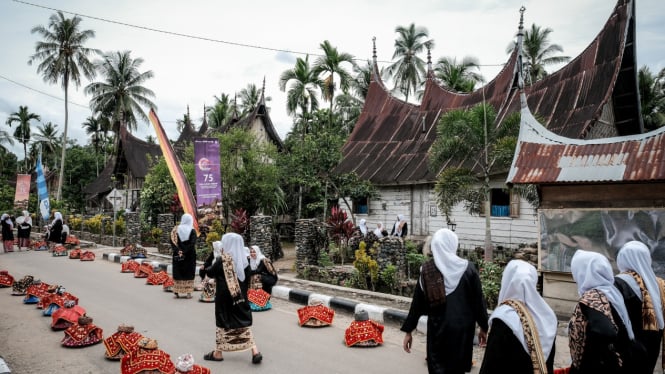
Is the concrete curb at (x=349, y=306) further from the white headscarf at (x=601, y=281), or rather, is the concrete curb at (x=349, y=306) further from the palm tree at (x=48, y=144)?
the palm tree at (x=48, y=144)

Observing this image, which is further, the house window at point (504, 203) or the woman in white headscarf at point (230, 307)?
the house window at point (504, 203)

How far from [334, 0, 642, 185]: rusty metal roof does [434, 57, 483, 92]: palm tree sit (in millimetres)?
12312

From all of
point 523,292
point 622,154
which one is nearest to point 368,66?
point 622,154

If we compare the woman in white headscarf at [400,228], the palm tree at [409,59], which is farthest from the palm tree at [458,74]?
the woman in white headscarf at [400,228]

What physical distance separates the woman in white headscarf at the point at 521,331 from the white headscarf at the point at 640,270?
46.7 inches

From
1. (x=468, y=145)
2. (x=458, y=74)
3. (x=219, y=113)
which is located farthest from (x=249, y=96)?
(x=468, y=145)

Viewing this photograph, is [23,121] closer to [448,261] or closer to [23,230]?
[23,230]

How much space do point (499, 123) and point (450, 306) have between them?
11.6 metres

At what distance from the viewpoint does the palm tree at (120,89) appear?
35.6 metres

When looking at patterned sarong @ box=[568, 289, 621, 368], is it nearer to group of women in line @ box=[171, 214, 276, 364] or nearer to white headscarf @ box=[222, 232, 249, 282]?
group of women in line @ box=[171, 214, 276, 364]

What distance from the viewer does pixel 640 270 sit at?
12.4 feet

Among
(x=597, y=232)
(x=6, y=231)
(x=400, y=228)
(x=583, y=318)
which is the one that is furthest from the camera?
(x=6, y=231)

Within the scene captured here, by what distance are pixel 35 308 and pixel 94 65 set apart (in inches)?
1159

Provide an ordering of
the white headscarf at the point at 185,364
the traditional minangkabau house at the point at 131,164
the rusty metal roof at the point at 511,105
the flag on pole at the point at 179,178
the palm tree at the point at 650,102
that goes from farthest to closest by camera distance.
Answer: the traditional minangkabau house at the point at 131,164, the palm tree at the point at 650,102, the flag on pole at the point at 179,178, the rusty metal roof at the point at 511,105, the white headscarf at the point at 185,364
